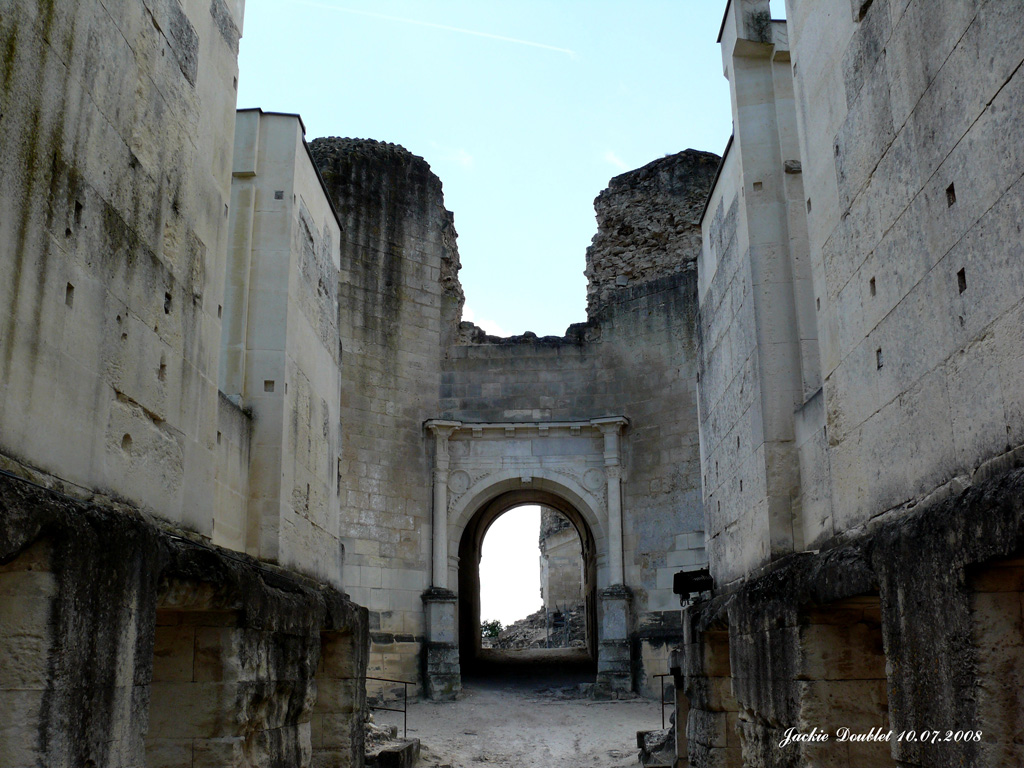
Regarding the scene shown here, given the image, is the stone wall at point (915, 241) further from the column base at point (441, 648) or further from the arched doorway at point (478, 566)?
the arched doorway at point (478, 566)

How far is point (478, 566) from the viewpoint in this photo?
2083 centimetres

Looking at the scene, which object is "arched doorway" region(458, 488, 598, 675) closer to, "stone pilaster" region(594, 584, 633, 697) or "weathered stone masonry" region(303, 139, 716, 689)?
"weathered stone masonry" region(303, 139, 716, 689)

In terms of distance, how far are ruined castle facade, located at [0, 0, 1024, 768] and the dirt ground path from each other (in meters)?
2.51

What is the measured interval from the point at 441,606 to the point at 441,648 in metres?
0.66

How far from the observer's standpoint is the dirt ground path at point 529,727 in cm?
1149

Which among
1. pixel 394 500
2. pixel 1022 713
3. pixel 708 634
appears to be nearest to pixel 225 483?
pixel 708 634

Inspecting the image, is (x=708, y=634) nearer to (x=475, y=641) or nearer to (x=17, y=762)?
(x=17, y=762)

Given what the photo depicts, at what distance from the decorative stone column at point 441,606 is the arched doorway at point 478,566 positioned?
8.33 feet

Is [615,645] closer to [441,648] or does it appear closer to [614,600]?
[614,600]

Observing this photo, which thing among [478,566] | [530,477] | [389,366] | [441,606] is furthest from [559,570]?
[389,366]

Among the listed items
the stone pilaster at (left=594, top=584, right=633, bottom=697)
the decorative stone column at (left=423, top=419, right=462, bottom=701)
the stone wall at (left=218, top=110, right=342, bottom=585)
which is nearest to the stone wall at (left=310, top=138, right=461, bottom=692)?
the decorative stone column at (left=423, top=419, right=462, bottom=701)

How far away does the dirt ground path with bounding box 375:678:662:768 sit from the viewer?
11492mm

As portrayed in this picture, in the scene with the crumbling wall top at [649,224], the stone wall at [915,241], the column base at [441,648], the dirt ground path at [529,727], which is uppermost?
the crumbling wall top at [649,224]

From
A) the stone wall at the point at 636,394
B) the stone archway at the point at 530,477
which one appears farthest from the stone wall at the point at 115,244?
the stone wall at the point at 636,394
